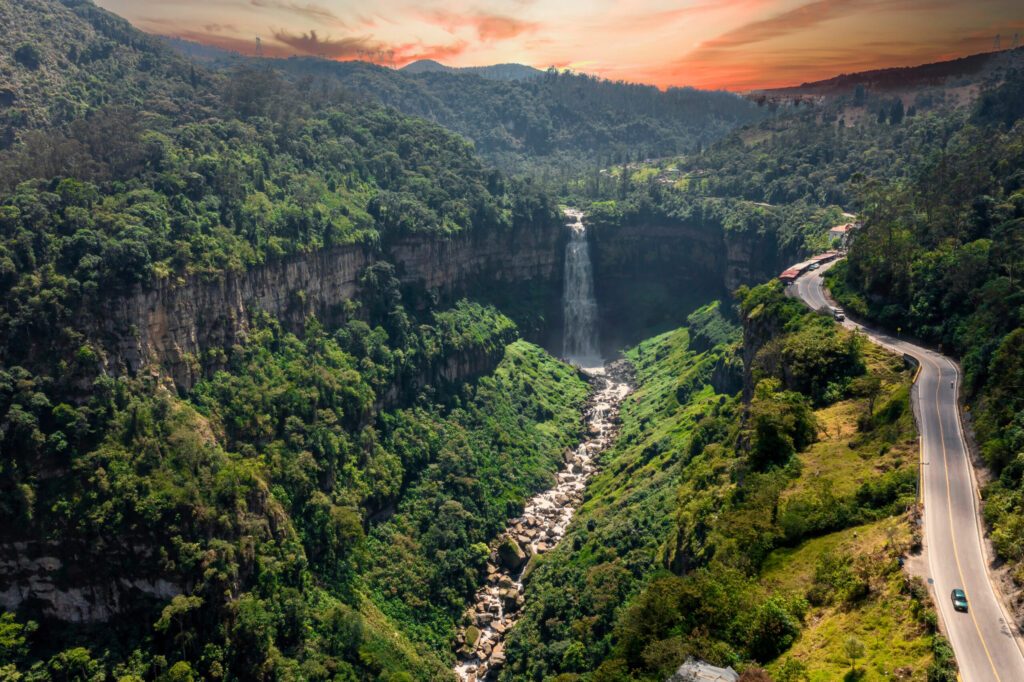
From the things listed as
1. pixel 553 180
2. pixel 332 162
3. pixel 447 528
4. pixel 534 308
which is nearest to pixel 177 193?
pixel 332 162

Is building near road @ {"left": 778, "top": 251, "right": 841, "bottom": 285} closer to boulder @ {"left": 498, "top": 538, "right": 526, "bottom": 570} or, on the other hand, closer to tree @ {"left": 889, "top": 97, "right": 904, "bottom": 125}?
boulder @ {"left": 498, "top": 538, "right": 526, "bottom": 570}

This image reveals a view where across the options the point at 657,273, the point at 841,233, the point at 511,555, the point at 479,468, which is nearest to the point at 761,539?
the point at 511,555

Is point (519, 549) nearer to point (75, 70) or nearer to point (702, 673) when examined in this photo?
point (702, 673)

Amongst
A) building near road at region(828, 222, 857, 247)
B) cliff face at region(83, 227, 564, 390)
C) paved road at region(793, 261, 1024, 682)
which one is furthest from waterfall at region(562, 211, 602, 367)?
paved road at region(793, 261, 1024, 682)

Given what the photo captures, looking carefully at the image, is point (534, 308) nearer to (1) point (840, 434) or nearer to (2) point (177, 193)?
(2) point (177, 193)

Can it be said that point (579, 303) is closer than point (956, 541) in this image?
No
